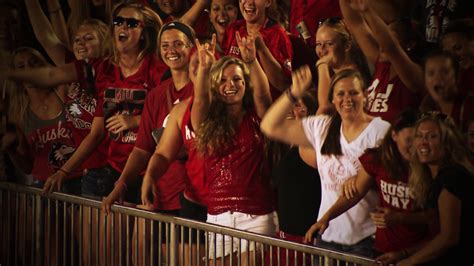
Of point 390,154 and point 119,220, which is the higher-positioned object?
point 390,154

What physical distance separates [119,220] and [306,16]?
188cm

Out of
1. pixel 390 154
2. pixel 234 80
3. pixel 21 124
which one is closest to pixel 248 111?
pixel 234 80

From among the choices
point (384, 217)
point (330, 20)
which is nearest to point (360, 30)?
point (330, 20)

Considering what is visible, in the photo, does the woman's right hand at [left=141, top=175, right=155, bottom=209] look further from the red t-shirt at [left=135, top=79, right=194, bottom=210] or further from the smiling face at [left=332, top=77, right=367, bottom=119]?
the smiling face at [left=332, top=77, right=367, bottom=119]

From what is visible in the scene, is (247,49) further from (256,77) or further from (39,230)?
(39,230)

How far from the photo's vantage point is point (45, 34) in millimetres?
6762

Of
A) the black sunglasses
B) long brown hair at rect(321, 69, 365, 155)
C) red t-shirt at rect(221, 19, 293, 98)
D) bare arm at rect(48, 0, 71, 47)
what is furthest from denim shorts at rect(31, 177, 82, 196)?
long brown hair at rect(321, 69, 365, 155)

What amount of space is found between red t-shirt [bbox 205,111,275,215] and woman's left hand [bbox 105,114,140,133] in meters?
0.71

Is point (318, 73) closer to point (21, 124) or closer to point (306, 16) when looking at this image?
point (306, 16)

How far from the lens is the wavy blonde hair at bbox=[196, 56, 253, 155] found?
5.48 m

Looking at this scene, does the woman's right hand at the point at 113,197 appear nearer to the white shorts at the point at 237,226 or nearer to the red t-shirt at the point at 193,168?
the red t-shirt at the point at 193,168

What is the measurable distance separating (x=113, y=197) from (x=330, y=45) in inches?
76.9

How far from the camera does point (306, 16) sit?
5.06 m

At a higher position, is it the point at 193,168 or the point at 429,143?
the point at 429,143
